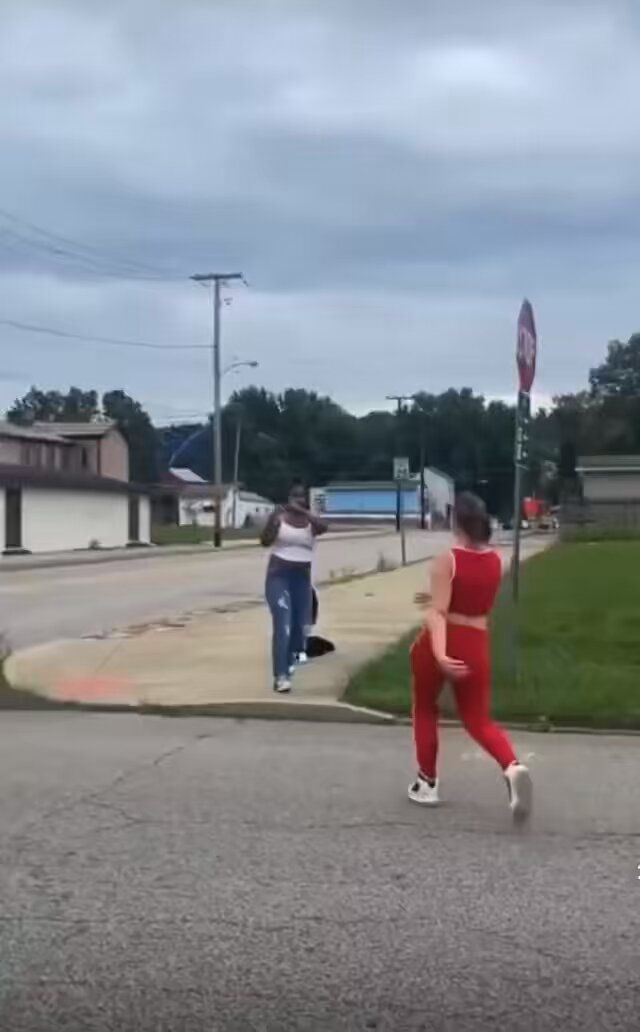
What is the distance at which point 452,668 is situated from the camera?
7.40 meters

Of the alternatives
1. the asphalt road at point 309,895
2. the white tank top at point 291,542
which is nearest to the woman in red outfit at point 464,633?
the asphalt road at point 309,895

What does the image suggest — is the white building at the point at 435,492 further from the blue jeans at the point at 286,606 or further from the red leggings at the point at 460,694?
the red leggings at the point at 460,694

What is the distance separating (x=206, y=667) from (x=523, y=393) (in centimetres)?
420

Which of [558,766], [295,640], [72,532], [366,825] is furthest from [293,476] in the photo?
[72,532]

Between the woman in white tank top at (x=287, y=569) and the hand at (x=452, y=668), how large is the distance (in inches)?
181

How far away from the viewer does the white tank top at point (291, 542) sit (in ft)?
39.9

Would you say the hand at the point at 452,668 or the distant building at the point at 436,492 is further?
the distant building at the point at 436,492

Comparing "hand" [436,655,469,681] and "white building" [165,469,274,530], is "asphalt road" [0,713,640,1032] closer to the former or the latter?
"hand" [436,655,469,681]

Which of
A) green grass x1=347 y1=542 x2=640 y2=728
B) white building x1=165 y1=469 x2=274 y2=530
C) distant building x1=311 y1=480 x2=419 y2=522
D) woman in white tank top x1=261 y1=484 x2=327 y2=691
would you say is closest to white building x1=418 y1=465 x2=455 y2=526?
white building x1=165 y1=469 x2=274 y2=530

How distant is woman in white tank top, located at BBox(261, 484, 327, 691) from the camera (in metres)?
12.0

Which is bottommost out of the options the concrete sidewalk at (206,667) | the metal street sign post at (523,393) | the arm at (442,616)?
the concrete sidewalk at (206,667)

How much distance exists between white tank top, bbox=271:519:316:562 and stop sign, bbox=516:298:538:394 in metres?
2.25

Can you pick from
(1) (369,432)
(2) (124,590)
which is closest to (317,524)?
(2) (124,590)

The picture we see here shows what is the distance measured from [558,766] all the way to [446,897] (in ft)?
10.5
